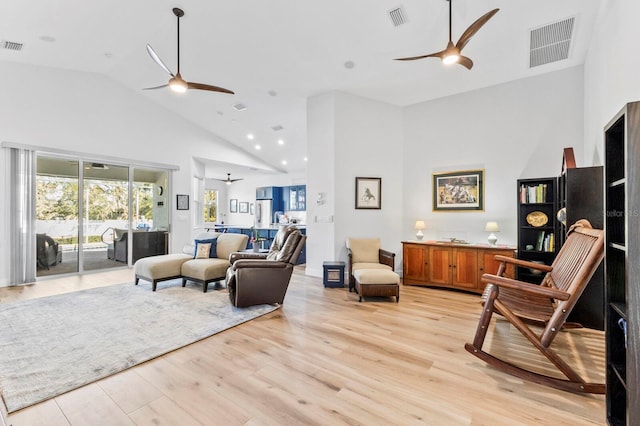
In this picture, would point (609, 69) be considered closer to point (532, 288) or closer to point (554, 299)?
point (554, 299)

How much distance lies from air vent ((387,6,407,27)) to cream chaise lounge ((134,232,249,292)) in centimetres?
393

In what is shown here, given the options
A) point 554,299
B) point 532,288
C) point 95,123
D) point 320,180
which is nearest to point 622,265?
point 532,288

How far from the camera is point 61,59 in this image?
5070 mm

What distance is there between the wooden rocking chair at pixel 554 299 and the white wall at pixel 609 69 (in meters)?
1.19

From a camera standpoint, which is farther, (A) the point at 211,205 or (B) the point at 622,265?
(A) the point at 211,205

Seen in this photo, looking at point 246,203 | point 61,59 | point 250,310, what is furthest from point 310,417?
point 246,203

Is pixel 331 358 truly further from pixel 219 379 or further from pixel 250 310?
pixel 250 310

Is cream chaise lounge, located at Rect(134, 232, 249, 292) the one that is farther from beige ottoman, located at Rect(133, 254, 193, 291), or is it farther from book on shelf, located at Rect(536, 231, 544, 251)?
book on shelf, located at Rect(536, 231, 544, 251)

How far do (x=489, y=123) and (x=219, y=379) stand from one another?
17.4 ft

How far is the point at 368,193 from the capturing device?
5445mm

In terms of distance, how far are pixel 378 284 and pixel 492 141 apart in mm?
3145

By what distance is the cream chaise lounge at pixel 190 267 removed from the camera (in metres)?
4.46

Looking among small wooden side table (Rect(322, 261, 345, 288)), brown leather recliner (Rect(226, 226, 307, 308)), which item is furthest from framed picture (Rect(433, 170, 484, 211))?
brown leather recliner (Rect(226, 226, 307, 308))

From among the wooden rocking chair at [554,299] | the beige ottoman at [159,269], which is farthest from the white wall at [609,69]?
the beige ottoman at [159,269]
